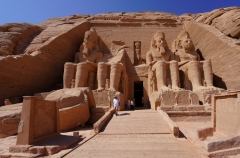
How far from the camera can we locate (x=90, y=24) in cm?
1444

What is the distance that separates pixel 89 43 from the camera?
38.1 feet

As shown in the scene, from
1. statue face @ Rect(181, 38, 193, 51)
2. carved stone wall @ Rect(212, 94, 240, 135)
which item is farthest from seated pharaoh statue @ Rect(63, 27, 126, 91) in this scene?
carved stone wall @ Rect(212, 94, 240, 135)

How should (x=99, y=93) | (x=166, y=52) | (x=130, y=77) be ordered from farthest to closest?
(x=130, y=77)
(x=166, y=52)
(x=99, y=93)

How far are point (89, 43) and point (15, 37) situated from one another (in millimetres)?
4491

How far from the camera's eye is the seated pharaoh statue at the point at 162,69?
9375 millimetres

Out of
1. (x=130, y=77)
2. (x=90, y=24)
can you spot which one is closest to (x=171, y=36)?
(x=130, y=77)

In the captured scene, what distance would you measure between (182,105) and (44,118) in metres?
6.08

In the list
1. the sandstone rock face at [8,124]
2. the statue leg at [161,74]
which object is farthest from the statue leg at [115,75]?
the sandstone rock face at [8,124]

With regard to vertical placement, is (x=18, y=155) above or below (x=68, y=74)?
below

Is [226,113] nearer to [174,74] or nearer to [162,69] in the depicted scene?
[174,74]

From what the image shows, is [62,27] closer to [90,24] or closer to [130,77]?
[90,24]

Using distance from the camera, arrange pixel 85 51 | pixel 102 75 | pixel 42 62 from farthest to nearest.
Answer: pixel 85 51
pixel 42 62
pixel 102 75

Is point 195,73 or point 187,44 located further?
point 187,44

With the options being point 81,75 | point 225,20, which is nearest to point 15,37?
point 81,75
